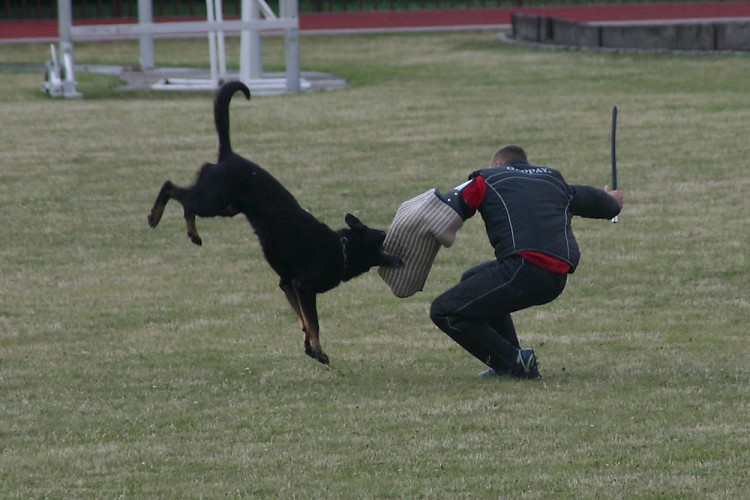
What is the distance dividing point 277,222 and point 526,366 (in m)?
1.71

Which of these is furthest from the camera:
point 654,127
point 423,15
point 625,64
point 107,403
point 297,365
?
point 423,15

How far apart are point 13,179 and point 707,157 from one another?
857cm

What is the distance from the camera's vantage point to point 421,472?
19.7 ft

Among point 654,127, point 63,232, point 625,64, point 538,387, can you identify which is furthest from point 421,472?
point 625,64

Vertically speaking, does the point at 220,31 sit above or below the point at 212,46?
above

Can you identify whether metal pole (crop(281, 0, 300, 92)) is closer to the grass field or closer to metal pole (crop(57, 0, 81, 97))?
the grass field

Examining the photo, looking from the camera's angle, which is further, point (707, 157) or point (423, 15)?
point (423, 15)

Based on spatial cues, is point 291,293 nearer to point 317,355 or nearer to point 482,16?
point 317,355

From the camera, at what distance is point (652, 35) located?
25.7 m

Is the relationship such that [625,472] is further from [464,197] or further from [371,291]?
[371,291]

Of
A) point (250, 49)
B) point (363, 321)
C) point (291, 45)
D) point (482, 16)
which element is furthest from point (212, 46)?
point (482, 16)

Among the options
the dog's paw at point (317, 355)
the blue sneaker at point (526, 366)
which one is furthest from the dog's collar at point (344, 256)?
the blue sneaker at point (526, 366)

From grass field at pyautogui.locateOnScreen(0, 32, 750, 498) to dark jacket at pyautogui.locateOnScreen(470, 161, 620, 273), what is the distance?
82cm

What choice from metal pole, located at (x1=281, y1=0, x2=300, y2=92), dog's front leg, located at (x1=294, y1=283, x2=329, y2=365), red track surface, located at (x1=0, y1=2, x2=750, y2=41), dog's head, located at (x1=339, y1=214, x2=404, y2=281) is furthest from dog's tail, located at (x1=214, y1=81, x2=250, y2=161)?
red track surface, located at (x1=0, y1=2, x2=750, y2=41)
